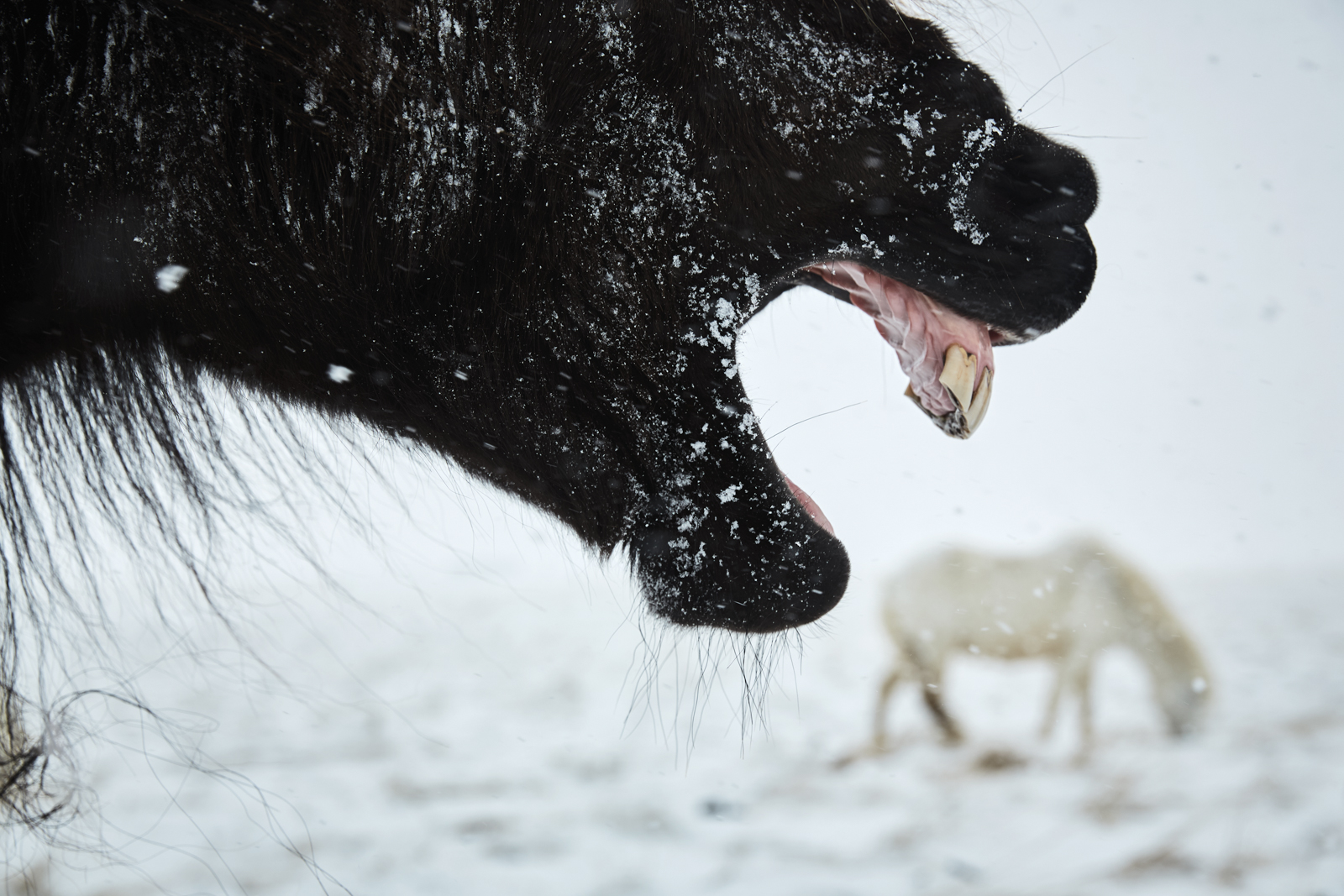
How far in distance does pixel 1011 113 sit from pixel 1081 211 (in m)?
0.14

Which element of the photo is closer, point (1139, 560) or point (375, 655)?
point (1139, 560)

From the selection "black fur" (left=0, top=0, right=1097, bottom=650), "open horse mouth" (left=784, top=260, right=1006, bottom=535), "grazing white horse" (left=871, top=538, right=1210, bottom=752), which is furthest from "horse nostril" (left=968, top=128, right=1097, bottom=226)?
"grazing white horse" (left=871, top=538, right=1210, bottom=752)

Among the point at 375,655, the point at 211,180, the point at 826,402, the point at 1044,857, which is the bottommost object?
the point at 1044,857

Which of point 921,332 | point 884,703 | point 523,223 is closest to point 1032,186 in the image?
point 921,332

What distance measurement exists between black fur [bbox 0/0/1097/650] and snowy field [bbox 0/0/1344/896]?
0.15 metres

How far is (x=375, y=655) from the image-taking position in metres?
3.95

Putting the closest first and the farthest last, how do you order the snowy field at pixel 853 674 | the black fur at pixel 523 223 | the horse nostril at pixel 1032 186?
1. the black fur at pixel 523 223
2. the horse nostril at pixel 1032 186
3. the snowy field at pixel 853 674

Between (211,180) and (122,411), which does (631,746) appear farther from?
(211,180)

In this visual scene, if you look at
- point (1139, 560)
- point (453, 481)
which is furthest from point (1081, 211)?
point (1139, 560)

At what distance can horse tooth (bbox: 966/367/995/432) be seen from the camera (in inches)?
34.4

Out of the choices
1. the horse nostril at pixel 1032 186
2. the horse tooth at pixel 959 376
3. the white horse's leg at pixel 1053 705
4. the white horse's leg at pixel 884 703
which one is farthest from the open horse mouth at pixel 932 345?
the white horse's leg at pixel 1053 705

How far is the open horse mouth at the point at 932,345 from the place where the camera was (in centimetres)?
88

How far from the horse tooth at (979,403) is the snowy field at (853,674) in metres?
0.25

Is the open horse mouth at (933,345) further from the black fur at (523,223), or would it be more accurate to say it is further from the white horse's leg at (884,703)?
the white horse's leg at (884,703)
